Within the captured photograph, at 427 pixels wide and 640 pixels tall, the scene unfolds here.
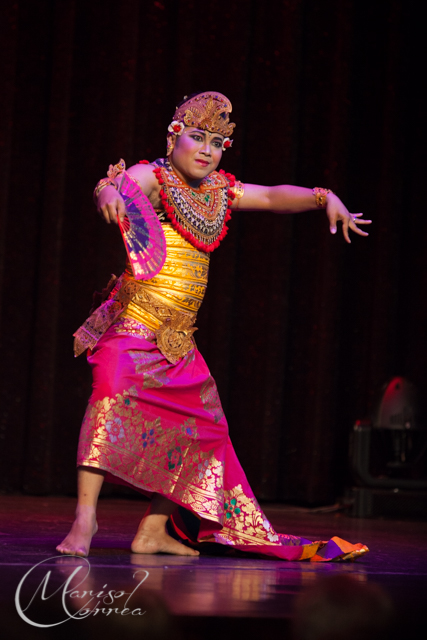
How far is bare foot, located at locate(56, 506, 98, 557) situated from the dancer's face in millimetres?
964

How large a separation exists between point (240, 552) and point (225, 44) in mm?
2756

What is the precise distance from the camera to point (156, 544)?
7.10 feet

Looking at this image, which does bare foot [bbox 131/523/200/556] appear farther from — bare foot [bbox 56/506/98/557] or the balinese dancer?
bare foot [bbox 56/506/98/557]

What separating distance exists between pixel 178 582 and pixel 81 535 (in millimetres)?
387

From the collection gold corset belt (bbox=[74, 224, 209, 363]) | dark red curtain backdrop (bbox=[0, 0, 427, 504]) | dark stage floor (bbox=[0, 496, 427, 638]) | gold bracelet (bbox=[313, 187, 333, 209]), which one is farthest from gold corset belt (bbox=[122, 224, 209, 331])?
dark red curtain backdrop (bbox=[0, 0, 427, 504])

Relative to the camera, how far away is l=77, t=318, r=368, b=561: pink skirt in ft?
6.75

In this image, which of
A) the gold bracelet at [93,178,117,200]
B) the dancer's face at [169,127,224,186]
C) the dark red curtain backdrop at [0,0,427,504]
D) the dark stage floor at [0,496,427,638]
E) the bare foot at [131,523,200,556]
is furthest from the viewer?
the dark red curtain backdrop at [0,0,427,504]

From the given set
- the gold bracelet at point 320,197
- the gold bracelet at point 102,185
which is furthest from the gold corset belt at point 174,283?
the gold bracelet at point 320,197

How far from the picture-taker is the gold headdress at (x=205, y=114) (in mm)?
2316

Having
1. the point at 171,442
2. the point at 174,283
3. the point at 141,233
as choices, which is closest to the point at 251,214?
the point at 174,283

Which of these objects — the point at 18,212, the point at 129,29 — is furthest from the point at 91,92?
the point at 18,212

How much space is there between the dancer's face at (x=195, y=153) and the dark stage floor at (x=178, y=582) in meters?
1.05

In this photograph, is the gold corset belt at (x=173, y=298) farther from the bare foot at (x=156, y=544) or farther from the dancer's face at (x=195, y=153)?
the bare foot at (x=156, y=544)

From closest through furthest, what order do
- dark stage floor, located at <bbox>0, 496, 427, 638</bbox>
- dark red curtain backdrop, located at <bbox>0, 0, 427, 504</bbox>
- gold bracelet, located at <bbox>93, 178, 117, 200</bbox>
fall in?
1. dark stage floor, located at <bbox>0, 496, 427, 638</bbox>
2. gold bracelet, located at <bbox>93, 178, 117, 200</bbox>
3. dark red curtain backdrop, located at <bbox>0, 0, 427, 504</bbox>
